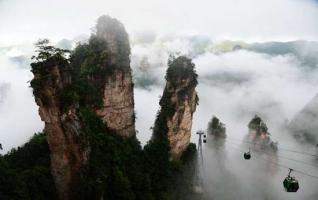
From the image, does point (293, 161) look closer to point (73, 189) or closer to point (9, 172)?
point (73, 189)

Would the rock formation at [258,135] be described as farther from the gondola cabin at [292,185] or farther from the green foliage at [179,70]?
the gondola cabin at [292,185]

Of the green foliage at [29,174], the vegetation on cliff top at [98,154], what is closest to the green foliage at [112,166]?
the vegetation on cliff top at [98,154]

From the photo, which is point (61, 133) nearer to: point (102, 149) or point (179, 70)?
point (102, 149)

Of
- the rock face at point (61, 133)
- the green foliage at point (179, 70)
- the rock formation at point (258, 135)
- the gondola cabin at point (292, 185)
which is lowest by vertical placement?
the gondola cabin at point (292, 185)

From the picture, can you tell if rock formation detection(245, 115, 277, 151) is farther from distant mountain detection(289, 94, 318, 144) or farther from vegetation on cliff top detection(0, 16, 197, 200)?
distant mountain detection(289, 94, 318, 144)

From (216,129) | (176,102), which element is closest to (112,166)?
(176,102)

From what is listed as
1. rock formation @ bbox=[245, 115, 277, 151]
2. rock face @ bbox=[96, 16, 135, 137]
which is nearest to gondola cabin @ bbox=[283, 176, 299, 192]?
rock face @ bbox=[96, 16, 135, 137]
